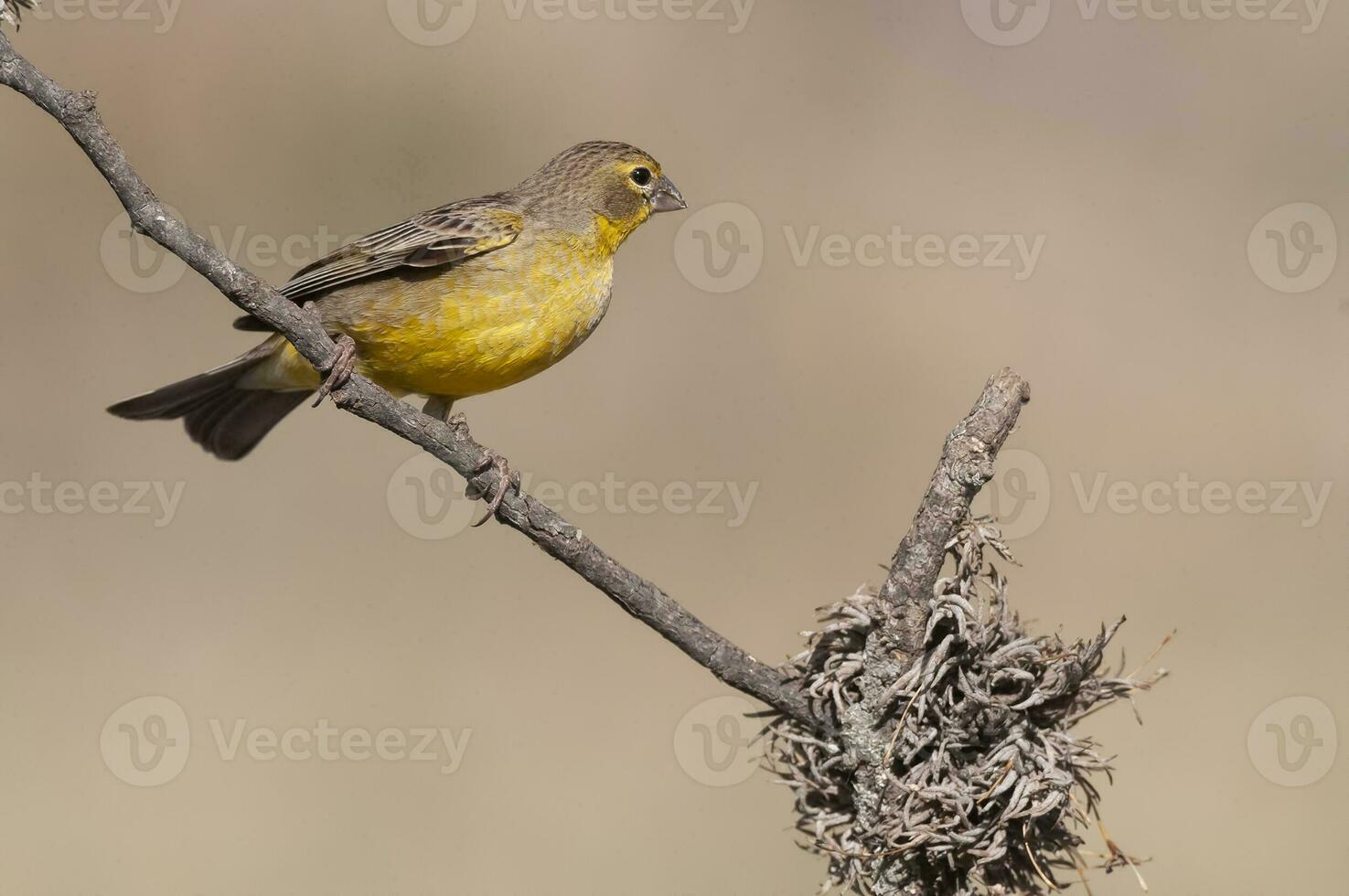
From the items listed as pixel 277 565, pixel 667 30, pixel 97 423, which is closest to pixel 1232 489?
pixel 667 30

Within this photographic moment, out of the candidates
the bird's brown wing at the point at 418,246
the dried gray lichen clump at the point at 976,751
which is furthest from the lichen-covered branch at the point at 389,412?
the bird's brown wing at the point at 418,246

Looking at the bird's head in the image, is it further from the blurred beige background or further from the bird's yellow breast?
the blurred beige background

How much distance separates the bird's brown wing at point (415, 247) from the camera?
4883 millimetres

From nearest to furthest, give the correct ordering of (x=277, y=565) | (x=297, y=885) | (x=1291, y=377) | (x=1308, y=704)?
(x=297, y=885), (x=1308, y=704), (x=277, y=565), (x=1291, y=377)

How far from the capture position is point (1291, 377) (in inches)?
320

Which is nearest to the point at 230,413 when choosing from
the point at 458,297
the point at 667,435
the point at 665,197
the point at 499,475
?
the point at 458,297

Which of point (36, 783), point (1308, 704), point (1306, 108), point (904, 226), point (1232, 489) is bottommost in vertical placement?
point (36, 783)

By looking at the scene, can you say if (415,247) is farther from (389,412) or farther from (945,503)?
(945,503)

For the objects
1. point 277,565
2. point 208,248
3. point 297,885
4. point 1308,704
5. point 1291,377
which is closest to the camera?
point 208,248

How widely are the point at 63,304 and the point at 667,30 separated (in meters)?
4.03

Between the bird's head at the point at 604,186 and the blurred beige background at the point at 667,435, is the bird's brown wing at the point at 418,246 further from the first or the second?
the blurred beige background at the point at 667,435

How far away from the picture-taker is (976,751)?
2932 mm

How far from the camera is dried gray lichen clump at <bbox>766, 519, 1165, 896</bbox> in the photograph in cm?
282

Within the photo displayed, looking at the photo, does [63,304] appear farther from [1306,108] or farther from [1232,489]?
[1306,108]
